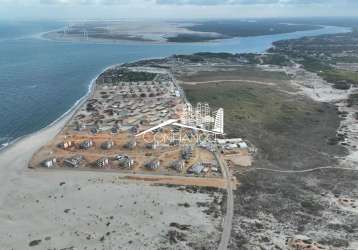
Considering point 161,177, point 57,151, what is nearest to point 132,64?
point 57,151

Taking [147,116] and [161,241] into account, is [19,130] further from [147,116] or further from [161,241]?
[161,241]

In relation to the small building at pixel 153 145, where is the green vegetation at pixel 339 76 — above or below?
above

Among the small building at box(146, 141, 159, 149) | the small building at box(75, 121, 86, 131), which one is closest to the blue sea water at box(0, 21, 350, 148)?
the small building at box(75, 121, 86, 131)

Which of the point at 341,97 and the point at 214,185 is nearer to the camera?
the point at 214,185

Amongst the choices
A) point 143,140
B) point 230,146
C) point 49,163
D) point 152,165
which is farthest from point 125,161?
point 230,146

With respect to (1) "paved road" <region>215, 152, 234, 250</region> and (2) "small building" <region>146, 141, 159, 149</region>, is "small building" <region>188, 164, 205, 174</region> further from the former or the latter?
(2) "small building" <region>146, 141, 159, 149</region>

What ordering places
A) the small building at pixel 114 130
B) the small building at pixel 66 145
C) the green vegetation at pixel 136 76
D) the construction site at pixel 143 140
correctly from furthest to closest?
the green vegetation at pixel 136 76, the small building at pixel 114 130, the small building at pixel 66 145, the construction site at pixel 143 140

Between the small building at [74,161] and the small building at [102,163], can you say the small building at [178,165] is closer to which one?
the small building at [102,163]

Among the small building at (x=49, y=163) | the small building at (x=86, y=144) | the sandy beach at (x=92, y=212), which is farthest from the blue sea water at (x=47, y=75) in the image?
the sandy beach at (x=92, y=212)
